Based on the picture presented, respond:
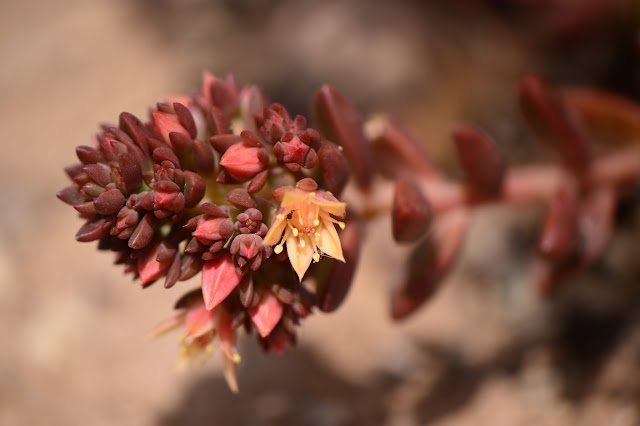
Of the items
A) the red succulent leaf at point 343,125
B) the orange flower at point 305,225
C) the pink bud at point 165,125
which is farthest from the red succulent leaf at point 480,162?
the pink bud at point 165,125

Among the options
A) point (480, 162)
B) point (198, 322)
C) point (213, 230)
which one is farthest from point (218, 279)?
point (480, 162)

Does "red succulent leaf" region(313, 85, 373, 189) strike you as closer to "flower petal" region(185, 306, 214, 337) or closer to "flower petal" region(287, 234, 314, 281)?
"flower petal" region(287, 234, 314, 281)

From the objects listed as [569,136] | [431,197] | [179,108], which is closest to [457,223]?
[431,197]

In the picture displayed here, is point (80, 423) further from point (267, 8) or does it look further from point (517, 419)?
point (267, 8)

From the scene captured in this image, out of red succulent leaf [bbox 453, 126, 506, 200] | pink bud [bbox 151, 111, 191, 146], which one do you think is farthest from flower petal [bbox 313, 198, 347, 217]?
red succulent leaf [bbox 453, 126, 506, 200]

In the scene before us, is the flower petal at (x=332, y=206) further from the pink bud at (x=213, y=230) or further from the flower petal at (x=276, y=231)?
the pink bud at (x=213, y=230)
